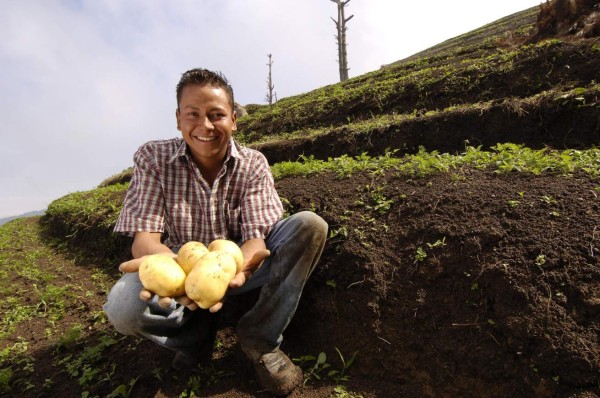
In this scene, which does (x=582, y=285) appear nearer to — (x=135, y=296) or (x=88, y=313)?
(x=135, y=296)

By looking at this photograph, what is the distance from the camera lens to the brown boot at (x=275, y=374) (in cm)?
239

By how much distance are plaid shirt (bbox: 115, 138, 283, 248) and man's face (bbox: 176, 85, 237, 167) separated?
13cm

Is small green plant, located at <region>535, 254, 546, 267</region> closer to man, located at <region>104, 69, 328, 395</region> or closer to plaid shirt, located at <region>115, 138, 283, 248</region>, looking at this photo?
man, located at <region>104, 69, 328, 395</region>

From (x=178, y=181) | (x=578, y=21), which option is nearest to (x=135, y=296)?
(x=178, y=181)

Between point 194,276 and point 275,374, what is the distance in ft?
3.09

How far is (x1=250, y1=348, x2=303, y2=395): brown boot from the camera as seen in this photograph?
7.86ft

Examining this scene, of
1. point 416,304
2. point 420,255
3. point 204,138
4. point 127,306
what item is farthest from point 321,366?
point 204,138

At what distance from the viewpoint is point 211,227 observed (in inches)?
109

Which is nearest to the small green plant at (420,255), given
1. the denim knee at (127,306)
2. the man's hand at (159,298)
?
the man's hand at (159,298)

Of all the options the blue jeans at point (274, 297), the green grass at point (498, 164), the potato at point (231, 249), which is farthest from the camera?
the green grass at point (498, 164)

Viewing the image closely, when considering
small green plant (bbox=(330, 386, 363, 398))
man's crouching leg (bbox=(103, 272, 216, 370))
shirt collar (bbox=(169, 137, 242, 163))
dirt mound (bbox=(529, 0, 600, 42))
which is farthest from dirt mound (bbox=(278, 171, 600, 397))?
dirt mound (bbox=(529, 0, 600, 42))

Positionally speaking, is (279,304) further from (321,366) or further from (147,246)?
(147,246)

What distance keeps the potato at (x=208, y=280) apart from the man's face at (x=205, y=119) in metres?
0.93

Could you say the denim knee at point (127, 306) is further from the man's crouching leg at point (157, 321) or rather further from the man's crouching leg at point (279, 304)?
the man's crouching leg at point (279, 304)
